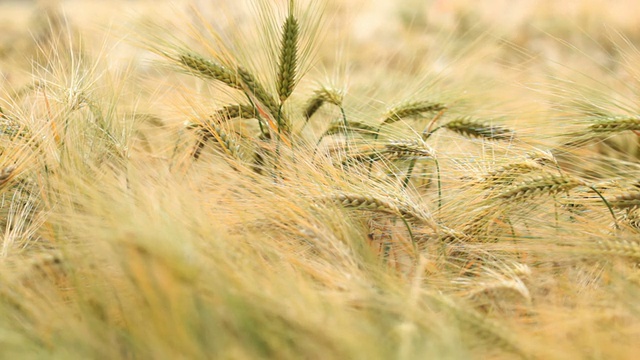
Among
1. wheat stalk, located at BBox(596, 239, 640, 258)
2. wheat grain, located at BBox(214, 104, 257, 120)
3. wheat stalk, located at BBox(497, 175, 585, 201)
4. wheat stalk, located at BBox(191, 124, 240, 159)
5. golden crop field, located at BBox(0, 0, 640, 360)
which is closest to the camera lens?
golden crop field, located at BBox(0, 0, 640, 360)

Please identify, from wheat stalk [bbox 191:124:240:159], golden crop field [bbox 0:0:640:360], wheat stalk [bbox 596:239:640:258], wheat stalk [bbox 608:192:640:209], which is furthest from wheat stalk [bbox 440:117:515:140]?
wheat stalk [bbox 191:124:240:159]

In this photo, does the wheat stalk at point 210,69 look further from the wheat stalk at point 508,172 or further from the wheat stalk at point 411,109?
the wheat stalk at point 508,172

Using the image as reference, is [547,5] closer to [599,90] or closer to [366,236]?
[599,90]

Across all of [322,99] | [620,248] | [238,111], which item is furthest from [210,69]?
[620,248]

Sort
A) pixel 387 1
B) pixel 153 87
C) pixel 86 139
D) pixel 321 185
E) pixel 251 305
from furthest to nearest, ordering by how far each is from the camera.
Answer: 1. pixel 387 1
2. pixel 153 87
3. pixel 86 139
4. pixel 321 185
5. pixel 251 305

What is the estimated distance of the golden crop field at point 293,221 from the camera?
699mm

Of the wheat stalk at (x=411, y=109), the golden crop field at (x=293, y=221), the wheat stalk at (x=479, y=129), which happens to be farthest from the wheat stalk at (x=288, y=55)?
the wheat stalk at (x=479, y=129)

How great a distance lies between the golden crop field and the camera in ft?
2.29

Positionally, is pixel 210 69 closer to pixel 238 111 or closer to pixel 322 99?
pixel 238 111

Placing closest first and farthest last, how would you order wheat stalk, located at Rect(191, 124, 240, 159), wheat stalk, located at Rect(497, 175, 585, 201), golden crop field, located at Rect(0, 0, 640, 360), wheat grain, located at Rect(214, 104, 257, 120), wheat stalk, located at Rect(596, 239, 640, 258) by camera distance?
golden crop field, located at Rect(0, 0, 640, 360), wheat stalk, located at Rect(596, 239, 640, 258), wheat stalk, located at Rect(497, 175, 585, 201), wheat stalk, located at Rect(191, 124, 240, 159), wheat grain, located at Rect(214, 104, 257, 120)

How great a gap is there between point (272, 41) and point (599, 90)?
0.76 meters

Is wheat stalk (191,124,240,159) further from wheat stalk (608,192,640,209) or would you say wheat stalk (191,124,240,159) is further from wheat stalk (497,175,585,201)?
wheat stalk (608,192,640,209)

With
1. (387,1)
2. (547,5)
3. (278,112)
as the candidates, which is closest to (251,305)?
(278,112)

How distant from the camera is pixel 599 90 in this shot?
1271mm
